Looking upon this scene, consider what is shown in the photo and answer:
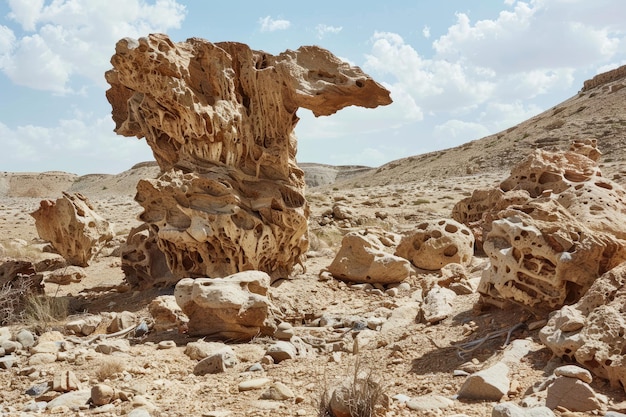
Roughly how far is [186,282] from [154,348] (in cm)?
90

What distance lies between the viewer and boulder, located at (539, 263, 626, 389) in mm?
3658

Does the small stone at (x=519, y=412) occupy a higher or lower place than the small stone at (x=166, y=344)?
Answer: higher

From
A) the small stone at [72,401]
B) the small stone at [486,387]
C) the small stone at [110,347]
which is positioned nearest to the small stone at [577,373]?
the small stone at [486,387]

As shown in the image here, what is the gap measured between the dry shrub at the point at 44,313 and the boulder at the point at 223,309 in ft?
6.48

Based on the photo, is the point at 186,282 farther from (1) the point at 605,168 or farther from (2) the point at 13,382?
(1) the point at 605,168

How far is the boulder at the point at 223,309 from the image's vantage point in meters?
6.29

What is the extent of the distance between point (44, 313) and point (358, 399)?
217 inches

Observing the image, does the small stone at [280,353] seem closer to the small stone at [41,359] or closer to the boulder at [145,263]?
the small stone at [41,359]

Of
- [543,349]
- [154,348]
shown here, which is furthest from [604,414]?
[154,348]

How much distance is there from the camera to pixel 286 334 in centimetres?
637

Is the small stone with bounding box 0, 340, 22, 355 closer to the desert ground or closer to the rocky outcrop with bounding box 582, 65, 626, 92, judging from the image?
the desert ground

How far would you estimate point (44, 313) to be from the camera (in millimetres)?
7316

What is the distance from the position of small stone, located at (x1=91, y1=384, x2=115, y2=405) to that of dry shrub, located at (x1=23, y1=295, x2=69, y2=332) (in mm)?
3159

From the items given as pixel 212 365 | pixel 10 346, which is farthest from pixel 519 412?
pixel 10 346
